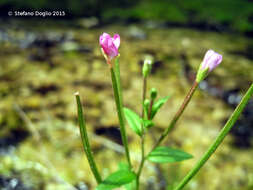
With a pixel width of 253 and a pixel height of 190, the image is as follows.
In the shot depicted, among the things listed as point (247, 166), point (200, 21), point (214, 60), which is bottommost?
point (247, 166)

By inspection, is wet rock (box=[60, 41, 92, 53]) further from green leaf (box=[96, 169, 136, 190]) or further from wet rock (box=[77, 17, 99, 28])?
green leaf (box=[96, 169, 136, 190])

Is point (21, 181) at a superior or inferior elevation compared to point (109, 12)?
inferior

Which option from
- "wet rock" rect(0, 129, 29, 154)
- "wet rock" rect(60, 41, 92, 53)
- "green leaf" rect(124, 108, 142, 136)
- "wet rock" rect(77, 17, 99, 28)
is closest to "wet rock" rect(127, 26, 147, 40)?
"wet rock" rect(77, 17, 99, 28)

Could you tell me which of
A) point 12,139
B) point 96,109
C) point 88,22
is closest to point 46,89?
point 96,109

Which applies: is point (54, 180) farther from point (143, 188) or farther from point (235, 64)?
point (235, 64)

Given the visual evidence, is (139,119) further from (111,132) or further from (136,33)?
(136,33)

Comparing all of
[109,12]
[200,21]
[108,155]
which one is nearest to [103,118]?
[108,155]
